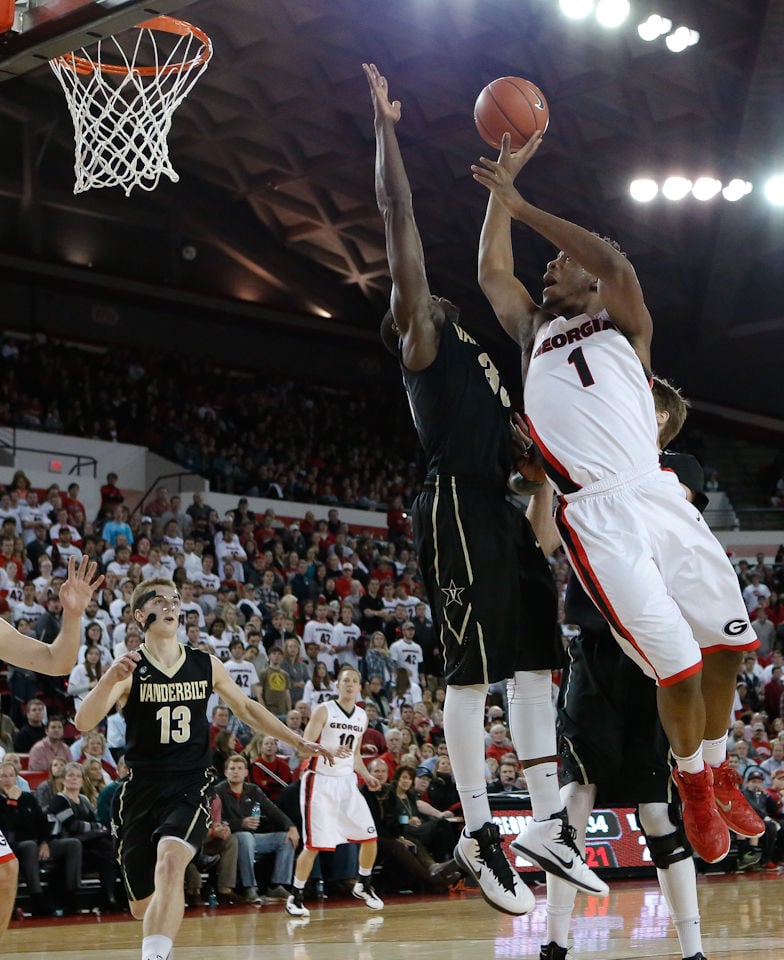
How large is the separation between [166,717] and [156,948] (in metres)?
1.15

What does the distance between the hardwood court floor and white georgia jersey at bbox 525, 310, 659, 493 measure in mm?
2934

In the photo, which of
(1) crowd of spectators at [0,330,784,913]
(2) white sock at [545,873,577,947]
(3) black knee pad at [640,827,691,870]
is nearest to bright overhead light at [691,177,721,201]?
(1) crowd of spectators at [0,330,784,913]

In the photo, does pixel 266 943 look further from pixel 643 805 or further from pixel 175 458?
pixel 175 458

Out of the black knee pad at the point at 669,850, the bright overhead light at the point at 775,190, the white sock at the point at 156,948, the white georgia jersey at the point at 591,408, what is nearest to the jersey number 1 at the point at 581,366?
the white georgia jersey at the point at 591,408

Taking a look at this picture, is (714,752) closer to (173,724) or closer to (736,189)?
(173,724)

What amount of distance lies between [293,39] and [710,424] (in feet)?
52.5

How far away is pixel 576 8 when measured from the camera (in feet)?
63.1

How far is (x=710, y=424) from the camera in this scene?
3219cm

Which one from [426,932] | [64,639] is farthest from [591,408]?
[426,932]

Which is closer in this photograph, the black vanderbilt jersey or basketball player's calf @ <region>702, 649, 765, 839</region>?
basketball player's calf @ <region>702, 649, 765, 839</region>

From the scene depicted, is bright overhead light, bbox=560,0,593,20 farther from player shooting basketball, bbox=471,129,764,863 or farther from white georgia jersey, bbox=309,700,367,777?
player shooting basketball, bbox=471,129,764,863

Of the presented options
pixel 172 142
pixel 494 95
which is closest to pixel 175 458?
pixel 172 142

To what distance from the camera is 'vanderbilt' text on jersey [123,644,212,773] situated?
656 cm

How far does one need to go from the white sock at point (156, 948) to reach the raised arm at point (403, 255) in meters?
2.98
